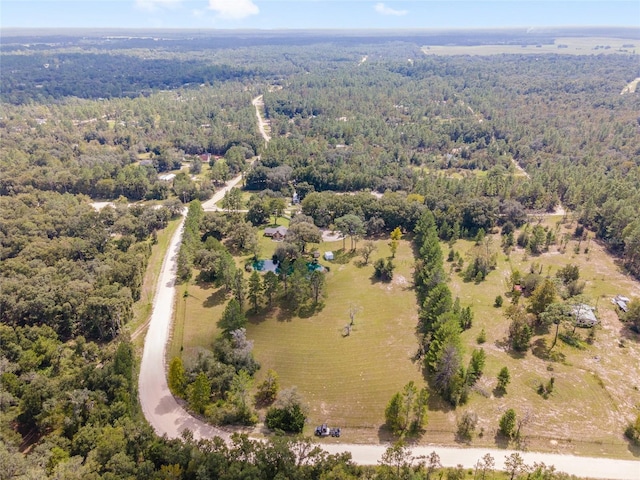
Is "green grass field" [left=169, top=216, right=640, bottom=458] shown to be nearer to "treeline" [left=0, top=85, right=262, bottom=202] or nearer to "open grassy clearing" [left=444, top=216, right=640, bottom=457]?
"open grassy clearing" [left=444, top=216, right=640, bottom=457]

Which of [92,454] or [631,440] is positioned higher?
[92,454]

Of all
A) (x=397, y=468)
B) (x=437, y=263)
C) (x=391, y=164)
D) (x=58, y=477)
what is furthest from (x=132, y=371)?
(x=391, y=164)

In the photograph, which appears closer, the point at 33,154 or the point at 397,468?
the point at 397,468

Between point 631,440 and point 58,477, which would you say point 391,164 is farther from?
point 58,477

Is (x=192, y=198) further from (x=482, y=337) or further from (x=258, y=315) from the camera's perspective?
(x=482, y=337)

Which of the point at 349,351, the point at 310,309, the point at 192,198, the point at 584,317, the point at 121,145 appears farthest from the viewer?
the point at 121,145

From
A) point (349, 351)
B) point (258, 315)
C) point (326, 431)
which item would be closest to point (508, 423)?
point (326, 431)

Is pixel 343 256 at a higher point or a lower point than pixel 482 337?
lower

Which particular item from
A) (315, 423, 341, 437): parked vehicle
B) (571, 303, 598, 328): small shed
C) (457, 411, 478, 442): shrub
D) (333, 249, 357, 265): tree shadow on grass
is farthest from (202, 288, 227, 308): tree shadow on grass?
(571, 303, 598, 328): small shed
